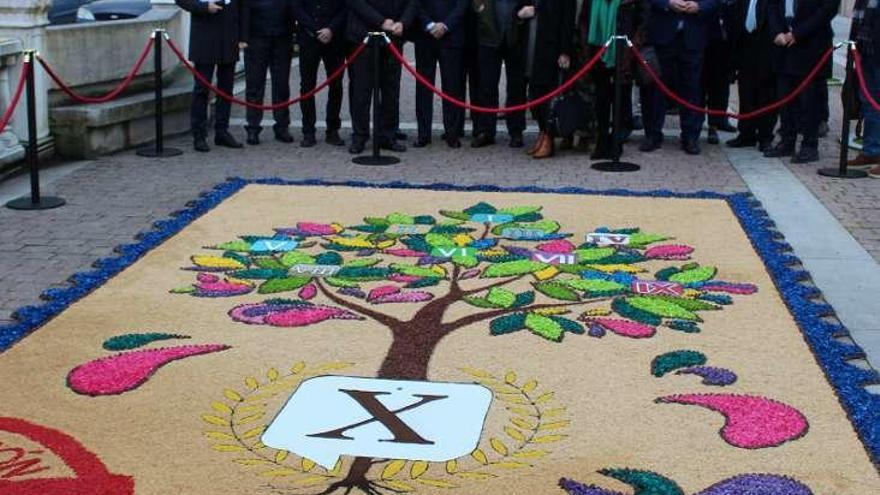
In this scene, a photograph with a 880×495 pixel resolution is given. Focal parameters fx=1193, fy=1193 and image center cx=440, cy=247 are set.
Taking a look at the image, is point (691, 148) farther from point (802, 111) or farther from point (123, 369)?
point (123, 369)

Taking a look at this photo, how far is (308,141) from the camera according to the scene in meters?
11.3

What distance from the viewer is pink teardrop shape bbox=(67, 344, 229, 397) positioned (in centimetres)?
490

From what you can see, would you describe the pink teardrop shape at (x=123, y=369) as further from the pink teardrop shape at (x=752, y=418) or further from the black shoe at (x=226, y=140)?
the black shoe at (x=226, y=140)

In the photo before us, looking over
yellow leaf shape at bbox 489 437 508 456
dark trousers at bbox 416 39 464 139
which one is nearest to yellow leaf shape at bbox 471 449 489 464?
yellow leaf shape at bbox 489 437 508 456

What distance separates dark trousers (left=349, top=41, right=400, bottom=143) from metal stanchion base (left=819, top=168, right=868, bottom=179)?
A: 12.6ft

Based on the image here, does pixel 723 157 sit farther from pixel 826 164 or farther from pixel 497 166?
pixel 497 166

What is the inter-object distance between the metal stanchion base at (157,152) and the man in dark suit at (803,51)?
538 cm

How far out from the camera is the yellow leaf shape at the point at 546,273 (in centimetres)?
657

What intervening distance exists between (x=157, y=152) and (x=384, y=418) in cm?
663

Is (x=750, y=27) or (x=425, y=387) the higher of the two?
(x=750, y=27)

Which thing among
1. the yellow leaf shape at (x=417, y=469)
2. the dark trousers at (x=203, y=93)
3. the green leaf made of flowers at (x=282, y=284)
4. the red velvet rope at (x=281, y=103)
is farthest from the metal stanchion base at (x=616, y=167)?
the yellow leaf shape at (x=417, y=469)

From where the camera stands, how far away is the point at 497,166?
10297 millimetres

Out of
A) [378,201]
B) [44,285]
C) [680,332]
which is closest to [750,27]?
[378,201]

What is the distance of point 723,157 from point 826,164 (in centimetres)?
91
